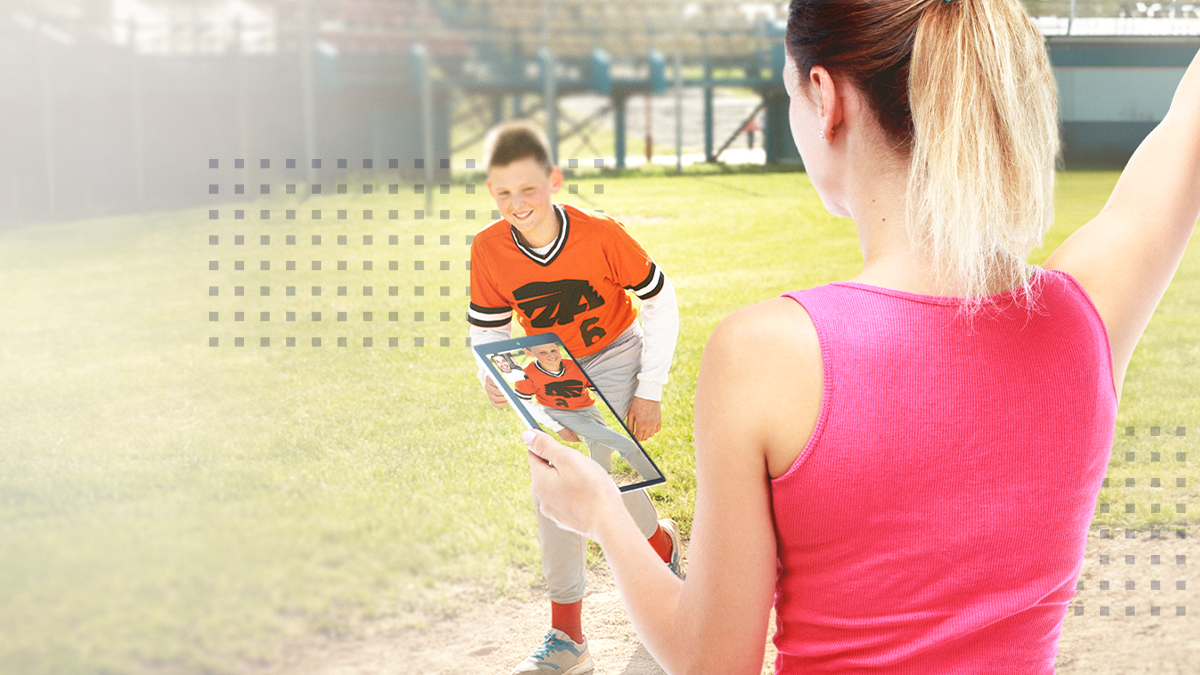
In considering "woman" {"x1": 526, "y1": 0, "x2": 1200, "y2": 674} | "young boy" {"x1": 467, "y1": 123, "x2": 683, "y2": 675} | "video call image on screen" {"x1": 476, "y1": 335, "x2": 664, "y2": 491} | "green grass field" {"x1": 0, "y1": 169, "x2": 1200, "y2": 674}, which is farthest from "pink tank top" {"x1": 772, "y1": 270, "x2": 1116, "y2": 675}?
"green grass field" {"x1": 0, "y1": 169, "x2": 1200, "y2": 674}

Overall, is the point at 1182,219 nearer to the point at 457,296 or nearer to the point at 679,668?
the point at 679,668

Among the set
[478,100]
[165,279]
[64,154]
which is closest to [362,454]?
[478,100]

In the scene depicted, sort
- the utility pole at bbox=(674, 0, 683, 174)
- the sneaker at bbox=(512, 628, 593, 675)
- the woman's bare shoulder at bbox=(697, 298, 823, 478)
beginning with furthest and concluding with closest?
the utility pole at bbox=(674, 0, 683, 174), the sneaker at bbox=(512, 628, 593, 675), the woman's bare shoulder at bbox=(697, 298, 823, 478)

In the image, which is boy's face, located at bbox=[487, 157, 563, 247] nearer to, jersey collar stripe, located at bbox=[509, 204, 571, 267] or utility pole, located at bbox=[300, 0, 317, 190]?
jersey collar stripe, located at bbox=[509, 204, 571, 267]

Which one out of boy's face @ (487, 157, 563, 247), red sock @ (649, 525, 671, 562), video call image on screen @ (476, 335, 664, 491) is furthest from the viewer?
red sock @ (649, 525, 671, 562)

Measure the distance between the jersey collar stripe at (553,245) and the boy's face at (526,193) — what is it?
19 mm

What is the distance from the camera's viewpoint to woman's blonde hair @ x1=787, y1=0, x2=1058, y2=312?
0.57m

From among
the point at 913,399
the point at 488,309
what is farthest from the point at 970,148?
the point at 488,309

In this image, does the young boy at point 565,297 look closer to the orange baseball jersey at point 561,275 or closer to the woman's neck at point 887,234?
the orange baseball jersey at point 561,275

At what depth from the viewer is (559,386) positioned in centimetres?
142

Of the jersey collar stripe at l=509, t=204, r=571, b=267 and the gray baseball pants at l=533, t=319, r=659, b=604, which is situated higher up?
the jersey collar stripe at l=509, t=204, r=571, b=267

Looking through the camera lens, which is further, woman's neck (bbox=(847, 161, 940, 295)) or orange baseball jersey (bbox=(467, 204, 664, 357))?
orange baseball jersey (bbox=(467, 204, 664, 357))

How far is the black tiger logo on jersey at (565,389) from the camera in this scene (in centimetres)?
141
